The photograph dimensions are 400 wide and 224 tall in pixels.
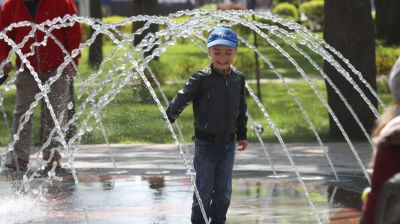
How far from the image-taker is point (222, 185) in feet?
23.9

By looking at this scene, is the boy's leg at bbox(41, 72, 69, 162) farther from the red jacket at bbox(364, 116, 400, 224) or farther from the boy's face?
the red jacket at bbox(364, 116, 400, 224)

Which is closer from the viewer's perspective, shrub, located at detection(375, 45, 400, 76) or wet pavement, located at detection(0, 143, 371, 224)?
wet pavement, located at detection(0, 143, 371, 224)

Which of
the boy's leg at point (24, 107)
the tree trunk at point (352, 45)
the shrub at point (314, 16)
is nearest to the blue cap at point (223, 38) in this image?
the boy's leg at point (24, 107)

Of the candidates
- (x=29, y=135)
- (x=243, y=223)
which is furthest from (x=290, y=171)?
(x=243, y=223)

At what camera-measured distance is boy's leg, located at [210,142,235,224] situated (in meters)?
7.27

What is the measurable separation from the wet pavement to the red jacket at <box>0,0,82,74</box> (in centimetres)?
99

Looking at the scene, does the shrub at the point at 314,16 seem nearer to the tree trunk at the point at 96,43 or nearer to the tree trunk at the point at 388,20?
the tree trunk at the point at 388,20

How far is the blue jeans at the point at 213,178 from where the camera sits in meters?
7.22

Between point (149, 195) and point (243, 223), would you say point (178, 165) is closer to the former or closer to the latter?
point (149, 195)

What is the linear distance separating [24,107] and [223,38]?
3.99 meters

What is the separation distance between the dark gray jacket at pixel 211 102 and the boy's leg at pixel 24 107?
12.5 feet

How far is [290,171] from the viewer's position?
35.4ft

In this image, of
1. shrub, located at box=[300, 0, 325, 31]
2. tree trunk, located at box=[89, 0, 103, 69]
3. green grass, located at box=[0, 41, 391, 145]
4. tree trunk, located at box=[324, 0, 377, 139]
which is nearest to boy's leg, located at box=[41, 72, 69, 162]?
green grass, located at box=[0, 41, 391, 145]

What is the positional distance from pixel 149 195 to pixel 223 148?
88.9 inches
